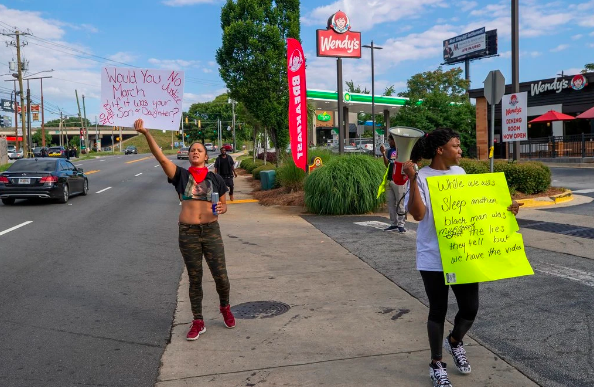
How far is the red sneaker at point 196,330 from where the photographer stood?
473cm

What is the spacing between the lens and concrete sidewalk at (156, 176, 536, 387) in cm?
387

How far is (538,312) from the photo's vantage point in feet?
16.7

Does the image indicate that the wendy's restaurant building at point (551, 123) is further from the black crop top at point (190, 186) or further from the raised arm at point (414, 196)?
the raised arm at point (414, 196)

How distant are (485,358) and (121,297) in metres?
4.07

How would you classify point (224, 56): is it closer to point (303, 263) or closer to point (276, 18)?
point (276, 18)

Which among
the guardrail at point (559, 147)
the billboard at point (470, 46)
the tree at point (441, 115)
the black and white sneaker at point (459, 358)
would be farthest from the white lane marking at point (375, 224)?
the billboard at point (470, 46)

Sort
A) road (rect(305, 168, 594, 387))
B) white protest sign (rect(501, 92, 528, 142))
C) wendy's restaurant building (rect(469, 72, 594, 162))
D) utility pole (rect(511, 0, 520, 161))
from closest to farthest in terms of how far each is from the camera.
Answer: road (rect(305, 168, 594, 387)) → white protest sign (rect(501, 92, 528, 142)) → utility pole (rect(511, 0, 520, 161)) → wendy's restaurant building (rect(469, 72, 594, 162))

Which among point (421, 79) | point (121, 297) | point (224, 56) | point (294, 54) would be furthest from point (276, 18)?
point (421, 79)

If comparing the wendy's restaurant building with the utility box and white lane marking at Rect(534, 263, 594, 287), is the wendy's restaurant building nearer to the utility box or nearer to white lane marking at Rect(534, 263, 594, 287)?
the utility box

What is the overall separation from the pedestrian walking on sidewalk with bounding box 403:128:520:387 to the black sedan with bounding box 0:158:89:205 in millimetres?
15487

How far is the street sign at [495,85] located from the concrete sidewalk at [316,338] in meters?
6.85

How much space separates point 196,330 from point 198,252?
684mm

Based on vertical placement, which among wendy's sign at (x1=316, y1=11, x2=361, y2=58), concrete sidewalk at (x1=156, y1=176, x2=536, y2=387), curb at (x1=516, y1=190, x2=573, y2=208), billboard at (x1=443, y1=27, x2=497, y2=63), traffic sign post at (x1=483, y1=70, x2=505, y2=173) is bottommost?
concrete sidewalk at (x1=156, y1=176, x2=536, y2=387)

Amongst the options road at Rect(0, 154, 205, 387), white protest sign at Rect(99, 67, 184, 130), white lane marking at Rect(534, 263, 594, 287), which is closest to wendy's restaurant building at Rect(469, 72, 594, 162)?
road at Rect(0, 154, 205, 387)
